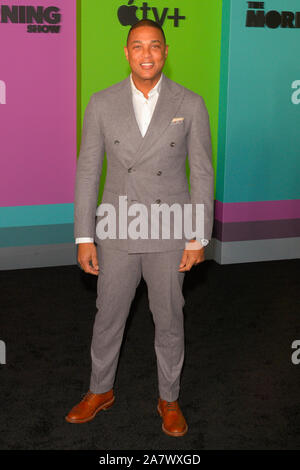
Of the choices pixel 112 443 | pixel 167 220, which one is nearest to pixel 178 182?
pixel 167 220

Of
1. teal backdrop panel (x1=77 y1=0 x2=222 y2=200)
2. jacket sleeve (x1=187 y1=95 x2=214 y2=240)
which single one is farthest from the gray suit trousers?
teal backdrop panel (x1=77 y1=0 x2=222 y2=200)

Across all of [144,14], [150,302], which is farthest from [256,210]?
[150,302]

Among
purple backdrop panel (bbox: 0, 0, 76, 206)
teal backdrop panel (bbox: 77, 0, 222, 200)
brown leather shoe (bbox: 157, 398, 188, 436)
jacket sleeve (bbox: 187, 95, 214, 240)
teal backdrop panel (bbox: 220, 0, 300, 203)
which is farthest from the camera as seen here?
teal backdrop panel (bbox: 220, 0, 300, 203)

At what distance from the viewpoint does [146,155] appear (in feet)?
7.91

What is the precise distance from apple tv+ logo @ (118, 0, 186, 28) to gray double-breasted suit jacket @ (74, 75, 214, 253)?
232 centimetres

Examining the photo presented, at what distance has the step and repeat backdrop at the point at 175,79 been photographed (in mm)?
4484

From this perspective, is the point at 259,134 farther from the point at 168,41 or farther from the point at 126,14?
the point at 126,14

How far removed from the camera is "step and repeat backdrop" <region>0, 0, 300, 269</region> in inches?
177

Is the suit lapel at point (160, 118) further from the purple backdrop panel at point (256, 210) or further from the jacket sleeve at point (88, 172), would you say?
the purple backdrop panel at point (256, 210)

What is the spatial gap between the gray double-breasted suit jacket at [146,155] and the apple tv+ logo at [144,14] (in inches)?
91.2

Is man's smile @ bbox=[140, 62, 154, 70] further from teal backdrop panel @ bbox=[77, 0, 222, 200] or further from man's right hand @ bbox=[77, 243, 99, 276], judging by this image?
teal backdrop panel @ bbox=[77, 0, 222, 200]

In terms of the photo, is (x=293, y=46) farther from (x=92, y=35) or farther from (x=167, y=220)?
(x=167, y=220)

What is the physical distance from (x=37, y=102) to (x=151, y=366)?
228cm

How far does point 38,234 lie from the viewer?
4812 millimetres
